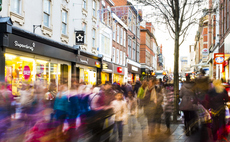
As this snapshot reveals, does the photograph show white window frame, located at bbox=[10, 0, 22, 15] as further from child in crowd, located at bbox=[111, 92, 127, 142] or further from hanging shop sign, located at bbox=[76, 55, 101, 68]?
child in crowd, located at bbox=[111, 92, 127, 142]

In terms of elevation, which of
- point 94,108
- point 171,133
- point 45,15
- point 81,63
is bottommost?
point 171,133

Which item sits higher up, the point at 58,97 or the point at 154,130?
the point at 58,97

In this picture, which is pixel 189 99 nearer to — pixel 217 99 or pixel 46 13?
pixel 217 99

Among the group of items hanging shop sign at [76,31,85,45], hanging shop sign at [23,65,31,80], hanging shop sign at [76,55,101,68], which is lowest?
hanging shop sign at [23,65,31,80]

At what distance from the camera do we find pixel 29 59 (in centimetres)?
1579

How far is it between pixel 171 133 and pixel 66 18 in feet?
47.1

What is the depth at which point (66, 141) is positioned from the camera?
784 centimetres

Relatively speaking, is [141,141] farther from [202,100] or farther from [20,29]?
[20,29]

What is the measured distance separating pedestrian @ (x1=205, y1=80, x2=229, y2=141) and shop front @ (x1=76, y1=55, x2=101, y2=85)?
1496 cm

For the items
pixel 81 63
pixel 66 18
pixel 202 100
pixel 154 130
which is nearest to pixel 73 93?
pixel 154 130

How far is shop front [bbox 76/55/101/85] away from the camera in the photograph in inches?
928

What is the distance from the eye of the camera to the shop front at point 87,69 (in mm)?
23561

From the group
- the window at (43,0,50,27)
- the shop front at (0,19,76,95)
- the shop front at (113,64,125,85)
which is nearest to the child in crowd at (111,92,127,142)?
the shop front at (0,19,76,95)

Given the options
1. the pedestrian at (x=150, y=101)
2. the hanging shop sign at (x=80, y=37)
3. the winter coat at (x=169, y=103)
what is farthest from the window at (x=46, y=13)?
the pedestrian at (x=150, y=101)
